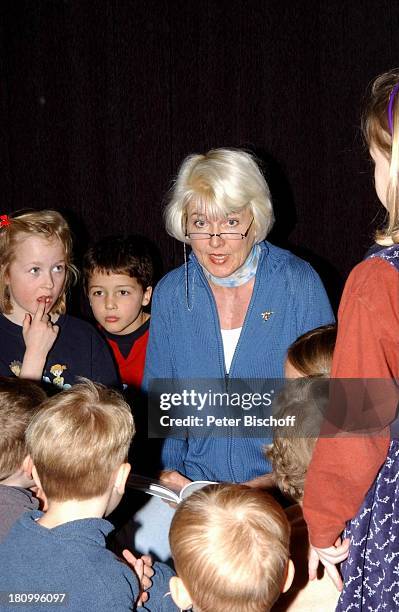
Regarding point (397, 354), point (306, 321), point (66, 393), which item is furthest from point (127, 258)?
point (397, 354)

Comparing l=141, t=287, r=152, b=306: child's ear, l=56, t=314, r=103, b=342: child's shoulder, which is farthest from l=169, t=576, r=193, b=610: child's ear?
l=141, t=287, r=152, b=306: child's ear

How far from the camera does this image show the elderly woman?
7.22 ft

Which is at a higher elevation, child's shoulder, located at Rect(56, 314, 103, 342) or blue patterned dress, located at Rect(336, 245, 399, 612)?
child's shoulder, located at Rect(56, 314, 103, 342)

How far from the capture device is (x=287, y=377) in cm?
184

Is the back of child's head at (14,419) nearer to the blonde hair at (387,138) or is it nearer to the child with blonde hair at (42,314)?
the child with blonde hair at (42,314)

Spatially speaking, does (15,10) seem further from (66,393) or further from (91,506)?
(91,506)

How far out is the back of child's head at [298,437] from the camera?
1557 millimetres

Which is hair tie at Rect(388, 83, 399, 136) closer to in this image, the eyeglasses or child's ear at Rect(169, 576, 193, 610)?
child's ear at Rect(169, 576, 193, 610)

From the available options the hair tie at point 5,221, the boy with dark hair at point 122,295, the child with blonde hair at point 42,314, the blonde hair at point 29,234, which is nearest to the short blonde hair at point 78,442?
the child with blonde hair at point 42,314

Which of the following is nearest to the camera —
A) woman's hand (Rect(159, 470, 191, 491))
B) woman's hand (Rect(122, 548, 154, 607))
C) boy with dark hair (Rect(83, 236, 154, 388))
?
woman's hand (Rect(122, 548, 154, 607))

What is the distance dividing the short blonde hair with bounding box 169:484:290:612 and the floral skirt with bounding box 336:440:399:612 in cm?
16

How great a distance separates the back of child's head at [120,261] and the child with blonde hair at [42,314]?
29 cm

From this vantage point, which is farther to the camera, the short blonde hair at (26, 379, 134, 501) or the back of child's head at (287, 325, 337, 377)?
the back of child's head at (287, 325, 337, 377)

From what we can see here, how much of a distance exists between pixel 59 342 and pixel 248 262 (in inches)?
26.1
